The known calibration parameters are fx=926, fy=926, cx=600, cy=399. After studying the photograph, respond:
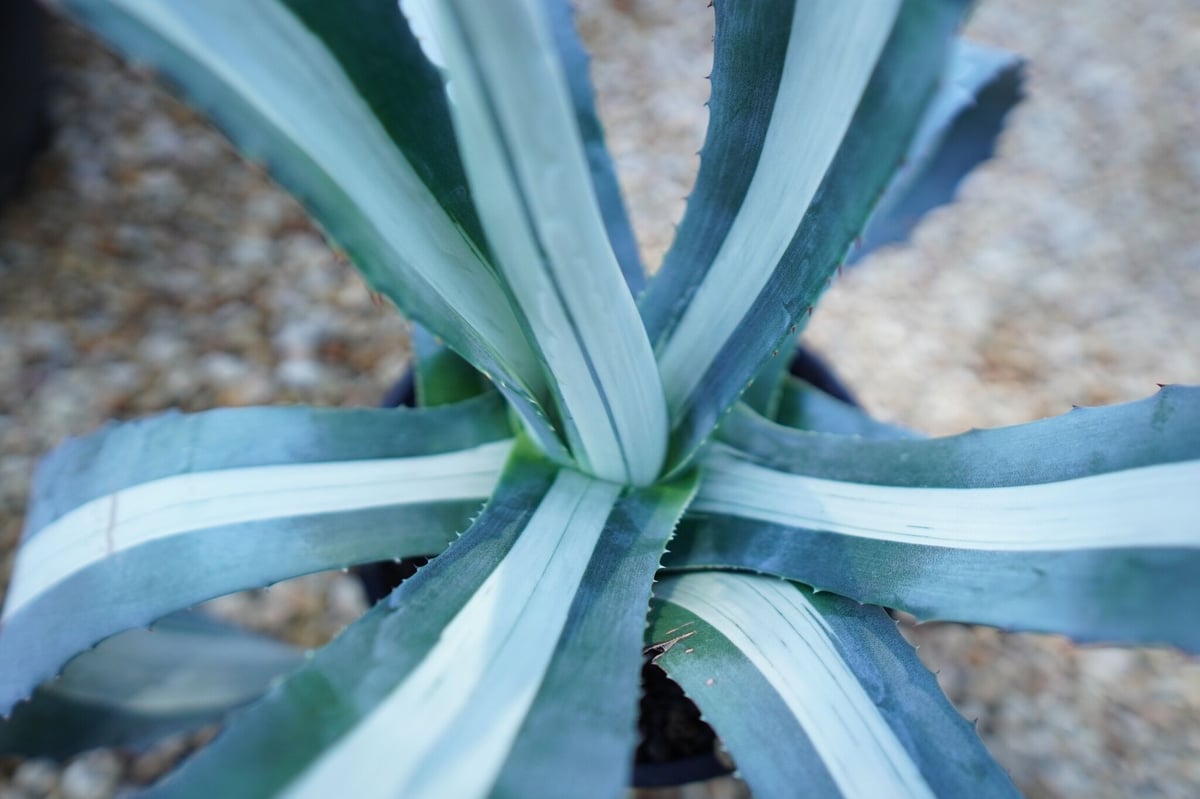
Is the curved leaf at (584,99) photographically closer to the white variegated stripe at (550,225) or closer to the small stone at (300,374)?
the white variegated stripe at (550,225)

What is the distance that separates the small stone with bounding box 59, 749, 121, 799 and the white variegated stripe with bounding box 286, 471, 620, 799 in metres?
0.55

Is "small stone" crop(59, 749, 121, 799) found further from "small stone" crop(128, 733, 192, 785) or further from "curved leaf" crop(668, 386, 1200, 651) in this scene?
"curved leaf" crop(668, 386, 1200, 651)

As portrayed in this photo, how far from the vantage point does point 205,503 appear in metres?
0.52

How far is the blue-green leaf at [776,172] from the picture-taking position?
365mm

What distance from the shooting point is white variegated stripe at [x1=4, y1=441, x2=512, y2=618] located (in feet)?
1.69

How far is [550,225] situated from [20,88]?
1013 mm

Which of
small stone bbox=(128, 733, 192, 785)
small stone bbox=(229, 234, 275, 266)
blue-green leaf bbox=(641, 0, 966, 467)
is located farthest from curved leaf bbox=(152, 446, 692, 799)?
small stone bbox=(229, 234, 275, 266)

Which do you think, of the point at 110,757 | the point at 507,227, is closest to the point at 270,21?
the point at 507,227

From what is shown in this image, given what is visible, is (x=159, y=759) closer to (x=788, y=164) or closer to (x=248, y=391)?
(x=248, y=391)

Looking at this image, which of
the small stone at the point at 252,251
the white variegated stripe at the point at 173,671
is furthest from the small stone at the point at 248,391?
the white variegated stripe at the point at 173,671

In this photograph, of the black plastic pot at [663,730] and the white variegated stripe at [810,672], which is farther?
the black plastic pot at [663,730]

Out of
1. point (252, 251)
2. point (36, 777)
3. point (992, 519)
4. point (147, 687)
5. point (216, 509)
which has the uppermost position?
point (252, 251)

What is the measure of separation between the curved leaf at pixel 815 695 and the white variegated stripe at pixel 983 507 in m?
0.05

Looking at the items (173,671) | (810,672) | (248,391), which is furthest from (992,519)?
(248,391)
